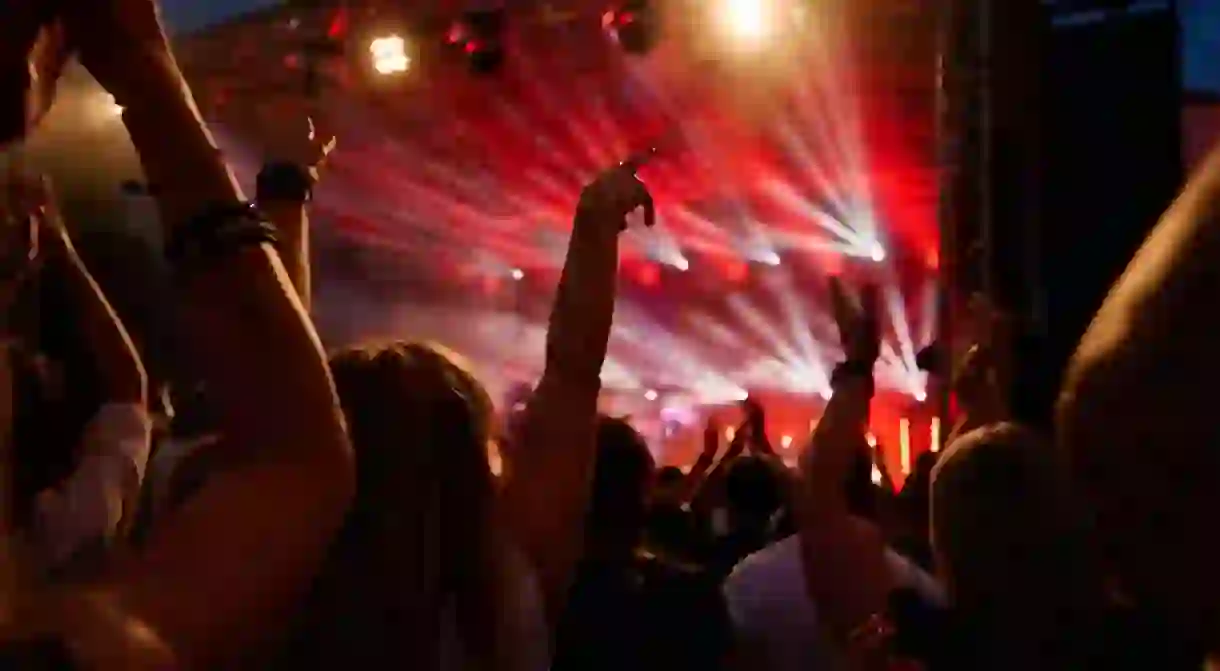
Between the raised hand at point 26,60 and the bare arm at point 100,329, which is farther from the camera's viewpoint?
the bare arm at point 100,329

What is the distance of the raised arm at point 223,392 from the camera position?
867 mm

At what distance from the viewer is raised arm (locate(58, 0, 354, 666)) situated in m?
0.87

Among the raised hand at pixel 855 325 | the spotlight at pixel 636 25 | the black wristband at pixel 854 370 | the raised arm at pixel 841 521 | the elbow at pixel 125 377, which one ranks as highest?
the spotlight at pixel 636 25

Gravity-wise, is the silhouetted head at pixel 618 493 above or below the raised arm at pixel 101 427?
below

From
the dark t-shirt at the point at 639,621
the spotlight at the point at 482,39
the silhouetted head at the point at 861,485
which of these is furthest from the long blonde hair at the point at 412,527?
the spotlight at the point at 482,39

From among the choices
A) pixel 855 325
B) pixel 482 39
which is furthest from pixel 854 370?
pixel 482 39

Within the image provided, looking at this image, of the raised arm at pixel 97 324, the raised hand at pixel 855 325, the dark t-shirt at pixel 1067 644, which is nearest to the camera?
the dark t-shirt at pixel 1067 644

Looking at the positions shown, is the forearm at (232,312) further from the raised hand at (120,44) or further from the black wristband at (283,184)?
the black wristband at (283,184)

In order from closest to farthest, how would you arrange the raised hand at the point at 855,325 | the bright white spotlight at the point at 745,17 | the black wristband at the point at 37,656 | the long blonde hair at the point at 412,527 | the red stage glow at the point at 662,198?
the black wristband at the point at 37,656 < the long blonde hair at the point at 412,527 < the raised hand at the point at 855,325 < the bright white spotlight at the point at 745,17 < the red stage glow at the point at 662,198

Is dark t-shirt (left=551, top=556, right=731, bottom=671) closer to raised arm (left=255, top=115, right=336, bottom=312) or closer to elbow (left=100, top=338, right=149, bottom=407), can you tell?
raised arm (left=255, top=115, right=336, bottom=312)

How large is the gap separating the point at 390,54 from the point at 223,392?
7.10 metres

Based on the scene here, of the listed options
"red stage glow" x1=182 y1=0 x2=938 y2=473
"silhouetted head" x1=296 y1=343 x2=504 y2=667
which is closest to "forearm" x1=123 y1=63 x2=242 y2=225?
"silhouetted head" x1=296 y1=343 x2=504 y2=667

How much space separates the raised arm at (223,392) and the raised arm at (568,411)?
0.57 m

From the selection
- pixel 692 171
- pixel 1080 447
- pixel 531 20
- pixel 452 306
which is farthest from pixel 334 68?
pixel 1080 447
